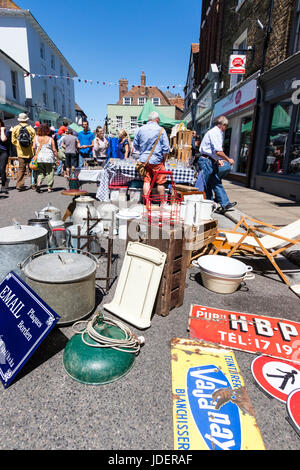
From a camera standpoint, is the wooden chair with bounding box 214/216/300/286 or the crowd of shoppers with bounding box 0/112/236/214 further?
the crowd of shoppers with bounding box 0/112/236/214

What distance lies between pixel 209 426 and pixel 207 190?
5.84 m

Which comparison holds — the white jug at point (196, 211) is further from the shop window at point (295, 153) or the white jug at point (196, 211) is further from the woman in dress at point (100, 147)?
the shop window at point (295, 153)

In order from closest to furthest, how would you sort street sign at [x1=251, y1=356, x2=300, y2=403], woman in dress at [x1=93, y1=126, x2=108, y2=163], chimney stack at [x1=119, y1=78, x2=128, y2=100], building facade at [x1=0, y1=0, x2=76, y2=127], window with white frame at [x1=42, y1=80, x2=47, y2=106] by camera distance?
street sign at [x1=251, y1=356, x2=300, y2=403], woman in dress at [x1=93, y1=126, x2=108, y2=163], building facade at [x1=0, y1=0, x2=76, y2=127], window with white frame at [x1=42, y1=80, x2=47, y2=106], chimney stack at [x1=119, y1=78, x2=128, y2=100]

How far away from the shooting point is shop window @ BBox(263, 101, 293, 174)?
980 centimetres

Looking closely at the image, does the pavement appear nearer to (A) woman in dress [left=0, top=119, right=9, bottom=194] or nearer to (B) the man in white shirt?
(B) the man in white shirt

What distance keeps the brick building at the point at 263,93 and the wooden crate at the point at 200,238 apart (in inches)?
247

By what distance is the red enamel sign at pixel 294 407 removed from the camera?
165 cm

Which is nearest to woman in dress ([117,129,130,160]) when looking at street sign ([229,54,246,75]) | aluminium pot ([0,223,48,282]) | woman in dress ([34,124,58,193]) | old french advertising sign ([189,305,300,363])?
woman in dress ([34,124,58,193])

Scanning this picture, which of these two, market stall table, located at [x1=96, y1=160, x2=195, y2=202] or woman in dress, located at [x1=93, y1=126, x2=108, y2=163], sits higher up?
woman in dress, located at [x1=93, y1=126, x2=108, y2=163]

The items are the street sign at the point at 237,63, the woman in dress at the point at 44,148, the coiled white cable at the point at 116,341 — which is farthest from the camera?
the street sign at the point at 237,63

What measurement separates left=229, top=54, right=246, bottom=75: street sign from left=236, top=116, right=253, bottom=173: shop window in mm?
2113

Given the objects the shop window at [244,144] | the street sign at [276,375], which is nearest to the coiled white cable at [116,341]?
the street sign at [276,375]

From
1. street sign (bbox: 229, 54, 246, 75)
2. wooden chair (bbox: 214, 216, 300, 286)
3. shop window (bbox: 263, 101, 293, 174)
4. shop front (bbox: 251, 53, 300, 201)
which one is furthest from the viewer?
street sign (bbox: 229, 54, 246, 75)
